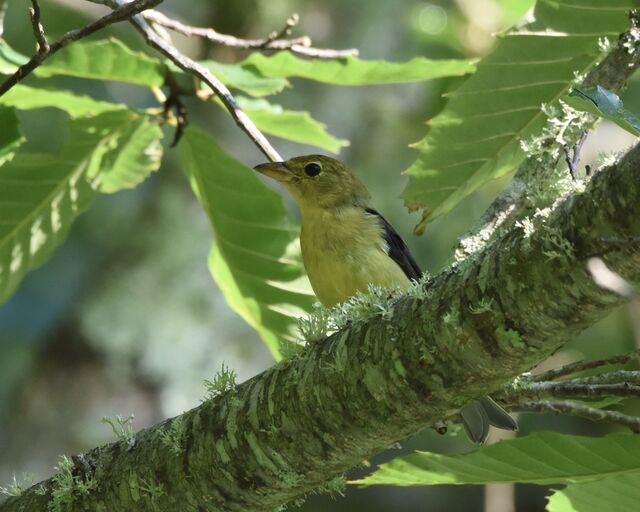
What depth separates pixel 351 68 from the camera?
11.1 ft

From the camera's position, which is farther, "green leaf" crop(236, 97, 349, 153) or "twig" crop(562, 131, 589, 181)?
"green leaf" crop(236, 97, 349, 153)

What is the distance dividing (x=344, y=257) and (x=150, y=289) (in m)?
3.07

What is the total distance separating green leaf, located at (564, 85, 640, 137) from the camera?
6.02 feet

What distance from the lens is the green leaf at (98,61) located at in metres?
3.25

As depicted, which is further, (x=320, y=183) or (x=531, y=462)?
(x=320, y=183)

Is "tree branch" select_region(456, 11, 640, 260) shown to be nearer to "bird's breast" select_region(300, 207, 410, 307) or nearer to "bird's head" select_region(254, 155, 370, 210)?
"bird's breast" select_region(300, 207, 410, 307)

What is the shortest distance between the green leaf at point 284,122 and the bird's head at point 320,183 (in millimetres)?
906

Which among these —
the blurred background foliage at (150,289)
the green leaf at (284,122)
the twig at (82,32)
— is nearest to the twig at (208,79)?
the green leaf at (284,122)

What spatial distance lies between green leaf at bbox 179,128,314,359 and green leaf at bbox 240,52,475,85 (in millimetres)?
424

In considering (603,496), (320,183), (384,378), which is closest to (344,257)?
(320,183)

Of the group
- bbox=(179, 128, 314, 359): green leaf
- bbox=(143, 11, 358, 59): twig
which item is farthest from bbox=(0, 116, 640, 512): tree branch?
bbox=(143, 11, 358, 59): twig

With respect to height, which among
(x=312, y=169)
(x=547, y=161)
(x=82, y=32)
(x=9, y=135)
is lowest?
(x=547, y=161)

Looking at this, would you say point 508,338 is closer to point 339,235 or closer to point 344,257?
point 344,257

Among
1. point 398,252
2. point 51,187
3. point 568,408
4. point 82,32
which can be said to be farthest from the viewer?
point 398,252
